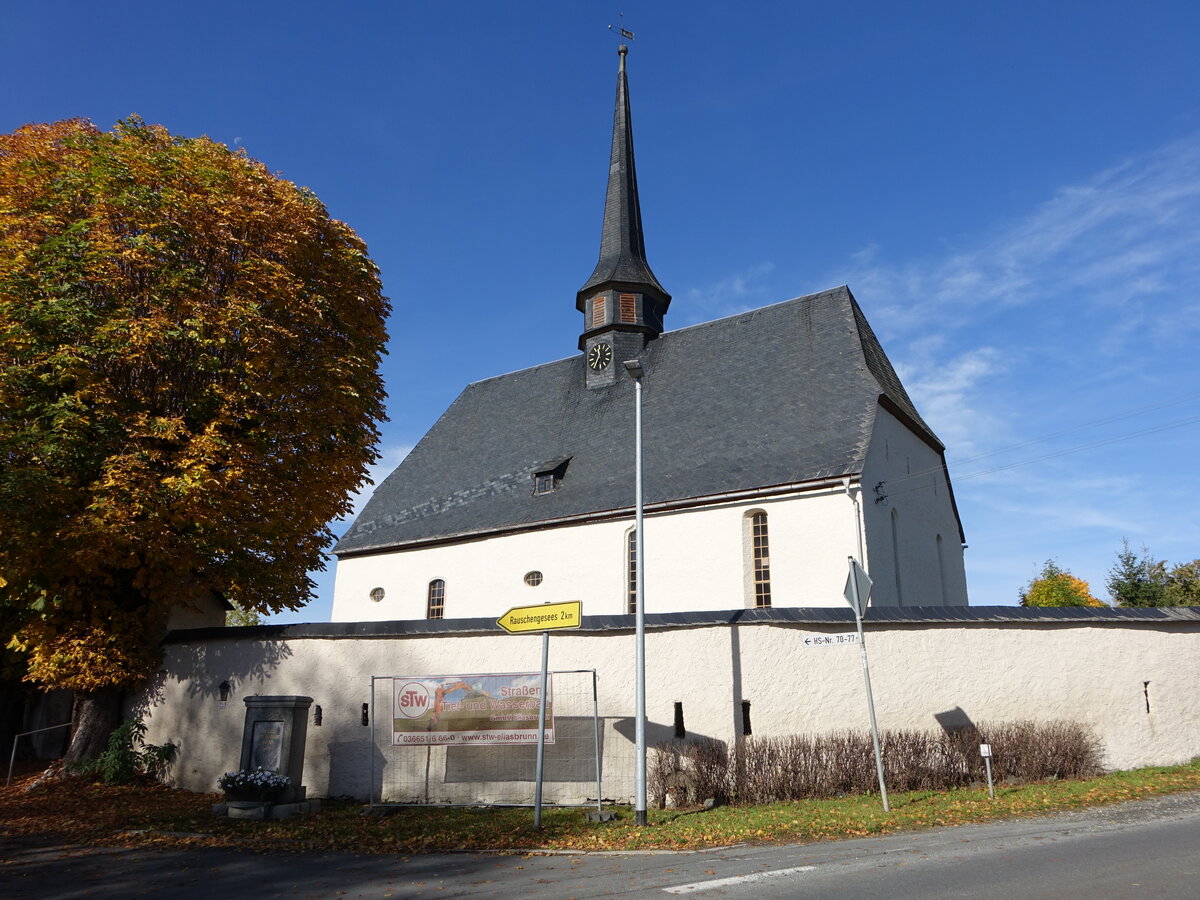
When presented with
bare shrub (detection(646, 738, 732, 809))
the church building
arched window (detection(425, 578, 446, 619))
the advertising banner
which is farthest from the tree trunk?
arched window (detection(425, 578, 446, 619))

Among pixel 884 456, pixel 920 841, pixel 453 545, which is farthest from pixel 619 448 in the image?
pixel 920 841

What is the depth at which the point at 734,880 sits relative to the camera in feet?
22.6

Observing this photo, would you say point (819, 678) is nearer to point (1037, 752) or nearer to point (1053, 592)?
point (1037, 752)

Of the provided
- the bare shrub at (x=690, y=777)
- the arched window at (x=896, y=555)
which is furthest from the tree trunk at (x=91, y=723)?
the arched window at (x=896, y=555)

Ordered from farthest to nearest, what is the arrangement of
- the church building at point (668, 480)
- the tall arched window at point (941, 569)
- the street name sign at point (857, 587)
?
the tall arched window at point (941, 569), the church building at point (668, 480), the street name sign at point (857, 587)

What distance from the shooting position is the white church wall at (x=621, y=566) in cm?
1795

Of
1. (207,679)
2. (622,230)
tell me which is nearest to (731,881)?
(207,679)

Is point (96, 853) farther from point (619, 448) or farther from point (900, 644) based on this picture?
point (619, 448)

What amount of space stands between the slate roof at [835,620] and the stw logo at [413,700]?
1.00 metres

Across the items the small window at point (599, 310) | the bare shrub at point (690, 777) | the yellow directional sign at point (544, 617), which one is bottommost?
Result: the bare shrub at point (690, 777)

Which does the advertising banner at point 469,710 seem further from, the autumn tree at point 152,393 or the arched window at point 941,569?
the arched window at point 941,569

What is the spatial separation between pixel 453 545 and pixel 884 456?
11781mm

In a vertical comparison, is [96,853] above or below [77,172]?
below

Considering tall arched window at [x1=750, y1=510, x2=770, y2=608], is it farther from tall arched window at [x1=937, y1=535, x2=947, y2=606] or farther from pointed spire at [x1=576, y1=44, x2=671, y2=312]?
pointed spire at [x1=576, y1=44, x2=671, y2=312]
